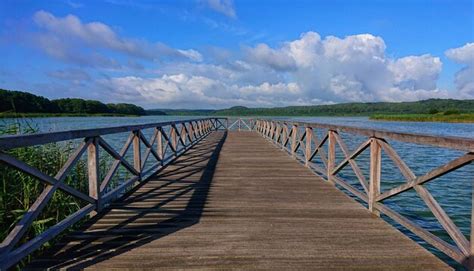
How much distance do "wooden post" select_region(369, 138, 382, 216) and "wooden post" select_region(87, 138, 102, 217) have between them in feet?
10.5

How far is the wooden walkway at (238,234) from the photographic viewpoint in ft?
9.24

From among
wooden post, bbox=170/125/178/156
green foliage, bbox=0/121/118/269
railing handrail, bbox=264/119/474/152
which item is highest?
railing handrail, bbox=264/119/474/152

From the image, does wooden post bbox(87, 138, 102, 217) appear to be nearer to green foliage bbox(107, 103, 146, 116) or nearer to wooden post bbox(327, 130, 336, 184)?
wooden post bbox(327, 130, 336, 184)

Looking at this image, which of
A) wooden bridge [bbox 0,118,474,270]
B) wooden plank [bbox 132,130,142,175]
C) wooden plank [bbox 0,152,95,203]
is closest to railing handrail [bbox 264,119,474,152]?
wooden bridge [bbox 0,118,474,270]

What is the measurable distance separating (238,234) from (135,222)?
1171mm

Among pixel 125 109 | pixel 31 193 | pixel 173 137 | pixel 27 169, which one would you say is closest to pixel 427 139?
Answer: pixel 27 169

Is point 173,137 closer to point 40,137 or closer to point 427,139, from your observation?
point 40,137

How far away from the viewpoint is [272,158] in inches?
376

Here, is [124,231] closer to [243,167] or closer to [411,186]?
[411,186]

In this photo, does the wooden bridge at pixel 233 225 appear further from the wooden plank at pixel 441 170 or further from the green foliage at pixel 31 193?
the green foliage at pixel 31 193

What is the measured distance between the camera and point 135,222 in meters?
3.81

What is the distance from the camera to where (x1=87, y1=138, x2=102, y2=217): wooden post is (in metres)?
3.99

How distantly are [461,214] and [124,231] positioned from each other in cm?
628

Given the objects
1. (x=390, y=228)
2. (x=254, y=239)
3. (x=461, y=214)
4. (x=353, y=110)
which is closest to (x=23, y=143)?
(x=254, y=239)
